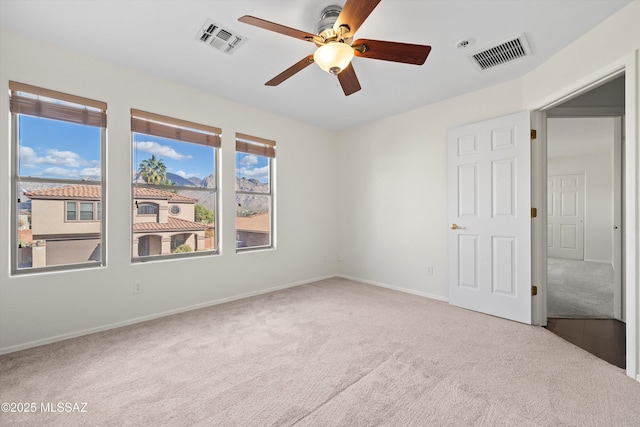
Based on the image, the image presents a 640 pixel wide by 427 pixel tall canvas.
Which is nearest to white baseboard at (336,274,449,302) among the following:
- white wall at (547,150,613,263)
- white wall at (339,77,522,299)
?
white wall at (339,77,522,299)

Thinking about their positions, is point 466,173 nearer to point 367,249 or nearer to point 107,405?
point 367,249

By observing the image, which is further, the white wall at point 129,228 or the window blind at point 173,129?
the window blind at point 173,129

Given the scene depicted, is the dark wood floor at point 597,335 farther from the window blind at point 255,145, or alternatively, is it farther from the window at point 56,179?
the window at point 56,179

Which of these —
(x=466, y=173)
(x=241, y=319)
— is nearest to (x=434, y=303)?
(x=466, y=173)

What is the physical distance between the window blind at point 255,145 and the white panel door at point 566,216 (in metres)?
7.53

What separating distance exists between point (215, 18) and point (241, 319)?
284cm

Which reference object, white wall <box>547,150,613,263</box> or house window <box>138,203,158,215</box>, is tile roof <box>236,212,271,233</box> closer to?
house window <box>138,203,158,215</box>

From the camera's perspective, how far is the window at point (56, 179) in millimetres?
2535

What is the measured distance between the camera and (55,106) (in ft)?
8.71

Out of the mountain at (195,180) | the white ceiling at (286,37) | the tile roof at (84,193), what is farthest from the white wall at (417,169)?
the tile roof at (84,193)

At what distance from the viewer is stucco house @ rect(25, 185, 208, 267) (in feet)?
8.75

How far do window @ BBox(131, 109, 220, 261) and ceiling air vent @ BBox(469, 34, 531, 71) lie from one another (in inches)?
121

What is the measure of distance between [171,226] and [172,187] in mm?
468

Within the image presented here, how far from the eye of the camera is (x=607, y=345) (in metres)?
2.56
